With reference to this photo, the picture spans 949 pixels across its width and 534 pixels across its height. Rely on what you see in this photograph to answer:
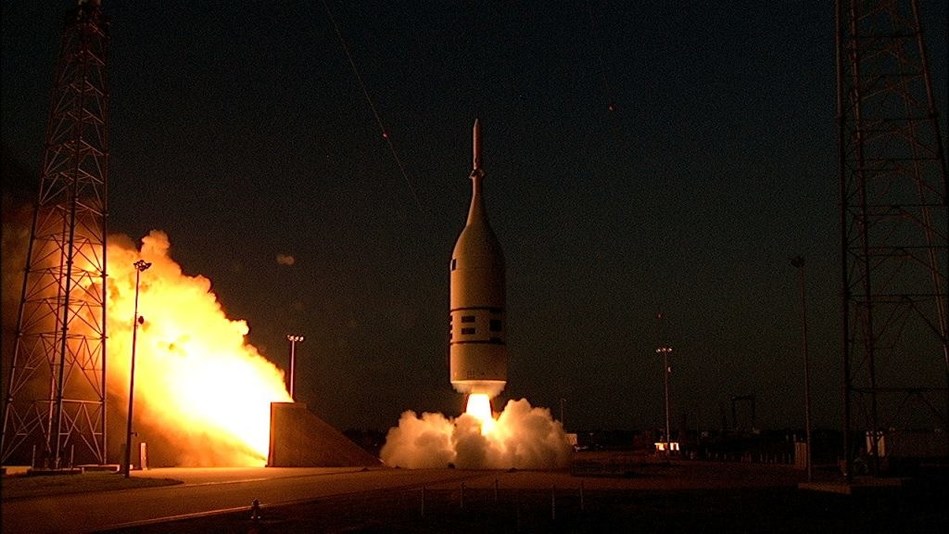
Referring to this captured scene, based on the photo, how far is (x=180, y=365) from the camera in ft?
182

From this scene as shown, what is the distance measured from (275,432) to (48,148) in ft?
66.0

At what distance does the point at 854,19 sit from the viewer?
39.5 metres

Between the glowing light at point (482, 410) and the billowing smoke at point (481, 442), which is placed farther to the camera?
the glowing light at point (482, 410)

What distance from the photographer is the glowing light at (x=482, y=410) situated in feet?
188

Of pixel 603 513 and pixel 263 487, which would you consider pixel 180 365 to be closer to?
pixel 263 487

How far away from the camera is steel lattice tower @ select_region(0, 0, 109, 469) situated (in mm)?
44156

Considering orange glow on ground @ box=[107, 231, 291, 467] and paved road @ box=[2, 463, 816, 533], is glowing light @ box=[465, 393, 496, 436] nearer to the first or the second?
paved road @ box=[2, 463, 816, 533]

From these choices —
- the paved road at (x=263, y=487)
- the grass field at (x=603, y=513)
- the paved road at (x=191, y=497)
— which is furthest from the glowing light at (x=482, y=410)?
the grass field at (x=603, y=513)

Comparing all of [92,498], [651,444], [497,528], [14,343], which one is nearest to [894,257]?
[497,528]

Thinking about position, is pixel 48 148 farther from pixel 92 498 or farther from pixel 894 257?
pixel 894 257

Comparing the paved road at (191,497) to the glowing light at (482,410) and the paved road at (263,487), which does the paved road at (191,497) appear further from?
the glowing light at (482,410)

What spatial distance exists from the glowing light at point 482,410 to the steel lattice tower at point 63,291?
21213 millimetres

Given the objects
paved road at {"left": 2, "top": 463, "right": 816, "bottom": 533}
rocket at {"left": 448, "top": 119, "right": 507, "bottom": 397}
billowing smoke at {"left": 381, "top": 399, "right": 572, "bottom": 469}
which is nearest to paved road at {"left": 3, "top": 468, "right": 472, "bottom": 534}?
paved road at {"left": 2, "top": 463, "right": 816, "bottom": 533}

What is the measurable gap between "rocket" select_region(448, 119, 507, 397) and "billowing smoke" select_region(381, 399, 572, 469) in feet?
8.10
